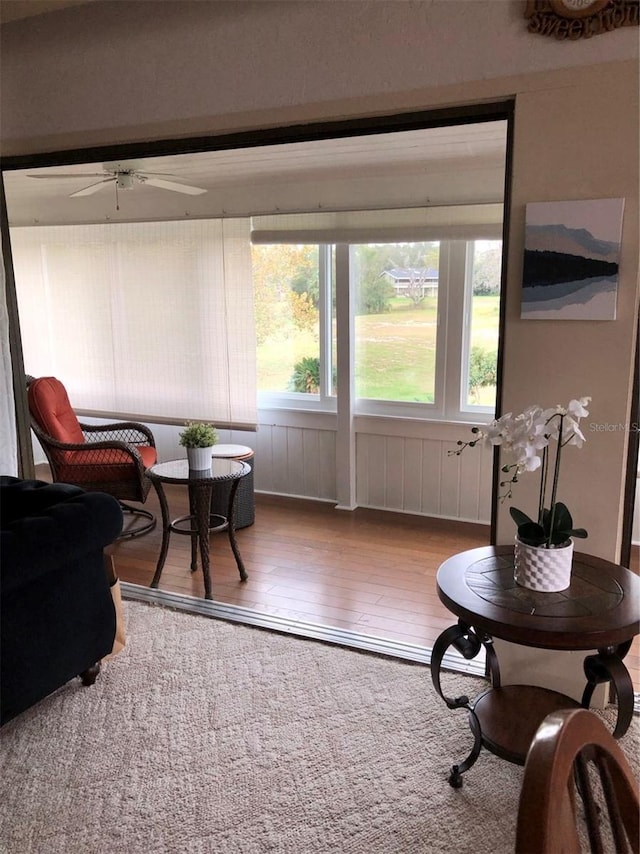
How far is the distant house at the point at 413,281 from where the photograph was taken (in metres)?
4.37

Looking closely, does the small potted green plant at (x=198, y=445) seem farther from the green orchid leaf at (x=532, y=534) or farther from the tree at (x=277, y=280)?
the green orchid leaf at (x=532, y=534)

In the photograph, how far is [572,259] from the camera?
206 centimetres

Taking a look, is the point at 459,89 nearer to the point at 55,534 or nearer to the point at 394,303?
the point at 55,534

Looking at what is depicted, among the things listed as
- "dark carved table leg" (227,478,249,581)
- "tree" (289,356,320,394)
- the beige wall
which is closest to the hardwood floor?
"dark carved table leg" (227,478,249,581)

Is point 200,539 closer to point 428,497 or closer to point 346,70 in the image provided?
point 428,497

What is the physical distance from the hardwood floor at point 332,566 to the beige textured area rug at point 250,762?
0.45 meters

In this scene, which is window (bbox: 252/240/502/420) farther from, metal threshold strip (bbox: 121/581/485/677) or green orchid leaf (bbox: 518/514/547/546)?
green orchid leaf (bbox: 518/514/547/546)

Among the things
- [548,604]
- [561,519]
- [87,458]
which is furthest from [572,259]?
[87,458]

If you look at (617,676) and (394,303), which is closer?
(617,676)

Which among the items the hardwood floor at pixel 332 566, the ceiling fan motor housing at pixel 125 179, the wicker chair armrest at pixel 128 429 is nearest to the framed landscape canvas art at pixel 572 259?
the hardwood floor at pixel 332 566

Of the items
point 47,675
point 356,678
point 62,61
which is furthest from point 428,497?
point 62,61

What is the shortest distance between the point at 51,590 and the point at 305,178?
130 inches

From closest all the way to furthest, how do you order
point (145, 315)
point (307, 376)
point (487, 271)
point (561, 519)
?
point (561, 519) < point (487, 271) < point (307, 376) < point (145, 315)

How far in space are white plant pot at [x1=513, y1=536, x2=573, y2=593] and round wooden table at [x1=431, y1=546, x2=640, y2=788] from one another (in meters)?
0.03
